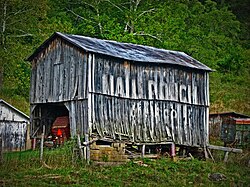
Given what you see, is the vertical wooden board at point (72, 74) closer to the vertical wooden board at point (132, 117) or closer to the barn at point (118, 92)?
the barn at point (118, 92)

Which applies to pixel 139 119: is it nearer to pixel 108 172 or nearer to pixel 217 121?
pixel 108 172

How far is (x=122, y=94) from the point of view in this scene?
94.7 ft


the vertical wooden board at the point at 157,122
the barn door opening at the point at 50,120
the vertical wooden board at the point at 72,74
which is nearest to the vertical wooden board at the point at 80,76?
the vertical wooden board at the point at 72,74

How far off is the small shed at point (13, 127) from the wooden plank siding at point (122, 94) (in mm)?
2388

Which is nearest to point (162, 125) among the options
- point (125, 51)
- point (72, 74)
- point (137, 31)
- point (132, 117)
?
point (132, 117)

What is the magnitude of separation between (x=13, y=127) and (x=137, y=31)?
18367 mm

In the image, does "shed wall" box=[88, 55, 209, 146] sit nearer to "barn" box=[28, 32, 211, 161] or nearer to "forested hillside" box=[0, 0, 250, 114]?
"barn" box=[28, 32, 211, 161]

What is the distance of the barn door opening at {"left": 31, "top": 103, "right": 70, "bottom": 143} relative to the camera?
98.5 feet

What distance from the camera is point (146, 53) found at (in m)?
31.7

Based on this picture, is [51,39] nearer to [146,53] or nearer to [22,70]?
[146,53]

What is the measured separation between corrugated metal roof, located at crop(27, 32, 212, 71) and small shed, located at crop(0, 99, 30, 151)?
3462 mm

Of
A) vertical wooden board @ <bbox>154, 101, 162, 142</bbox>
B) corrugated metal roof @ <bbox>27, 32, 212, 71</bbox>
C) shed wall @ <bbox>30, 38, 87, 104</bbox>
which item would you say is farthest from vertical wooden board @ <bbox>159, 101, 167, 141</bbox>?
shed wall @ <bbox>30, 38, 87, 104</bbox>

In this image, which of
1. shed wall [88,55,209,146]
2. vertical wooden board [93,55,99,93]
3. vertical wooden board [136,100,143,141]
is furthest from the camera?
vertical wooden board [136,100,143,141]

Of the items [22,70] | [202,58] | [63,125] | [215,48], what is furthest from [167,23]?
[63,125]
